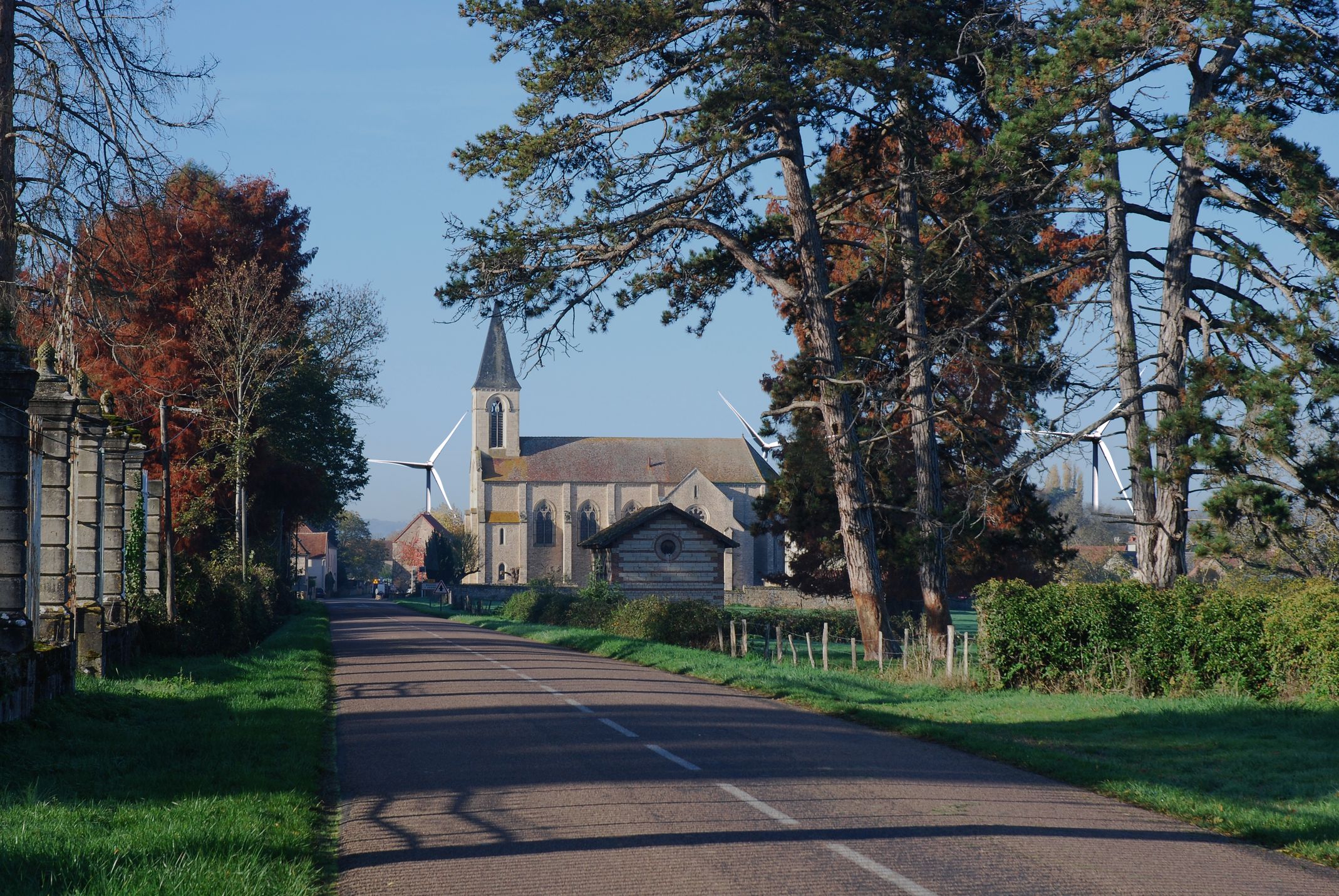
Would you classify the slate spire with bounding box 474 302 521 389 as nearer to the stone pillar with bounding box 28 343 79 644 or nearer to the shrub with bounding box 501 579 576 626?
the shrub with bounding box 501 579 576 626

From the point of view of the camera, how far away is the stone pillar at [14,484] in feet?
42.4

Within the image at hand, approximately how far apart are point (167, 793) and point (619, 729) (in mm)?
5499

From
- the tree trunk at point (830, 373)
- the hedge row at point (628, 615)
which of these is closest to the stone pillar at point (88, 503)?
the tree trunk at point (830, 373)

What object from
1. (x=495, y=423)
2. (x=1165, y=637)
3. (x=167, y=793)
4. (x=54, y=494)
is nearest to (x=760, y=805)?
(x=167, y=793)

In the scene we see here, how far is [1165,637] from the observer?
17.0 m

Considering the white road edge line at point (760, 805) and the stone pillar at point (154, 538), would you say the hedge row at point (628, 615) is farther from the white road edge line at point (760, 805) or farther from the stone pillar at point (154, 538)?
the white road edge line at point (760, 805)

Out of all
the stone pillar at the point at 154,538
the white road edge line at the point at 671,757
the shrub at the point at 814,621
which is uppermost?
the stone pillar at the point at 154,538

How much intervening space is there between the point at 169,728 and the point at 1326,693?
1346 cm

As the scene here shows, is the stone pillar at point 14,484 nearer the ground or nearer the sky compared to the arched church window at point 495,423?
nearer the ground

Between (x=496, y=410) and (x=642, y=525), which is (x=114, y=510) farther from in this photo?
(x=496, y=410)

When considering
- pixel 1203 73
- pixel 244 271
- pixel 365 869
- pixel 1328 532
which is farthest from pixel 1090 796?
pixel 244 271

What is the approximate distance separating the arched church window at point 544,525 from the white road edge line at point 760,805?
103 metres

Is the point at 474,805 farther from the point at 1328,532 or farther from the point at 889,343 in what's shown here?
the point at 889,343

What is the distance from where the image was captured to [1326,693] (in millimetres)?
14359
